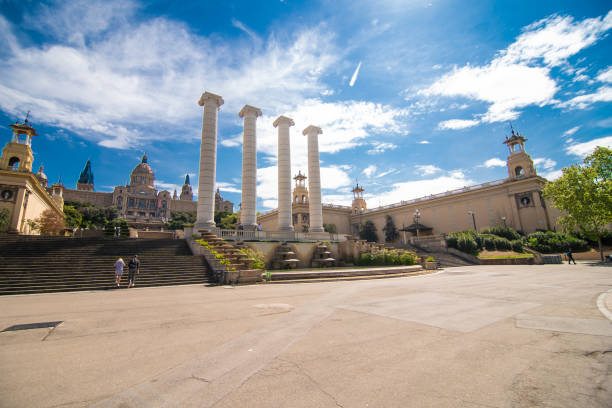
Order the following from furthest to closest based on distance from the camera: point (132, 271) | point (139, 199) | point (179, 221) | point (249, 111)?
point (139, 199) < point (179, 221) < point (249, 111) < point (132, 271)

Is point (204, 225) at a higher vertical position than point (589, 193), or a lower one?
lower

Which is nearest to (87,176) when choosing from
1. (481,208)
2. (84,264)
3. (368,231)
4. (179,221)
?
(179,221)

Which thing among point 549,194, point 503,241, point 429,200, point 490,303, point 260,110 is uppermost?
point 260,110

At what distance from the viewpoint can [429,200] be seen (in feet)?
183

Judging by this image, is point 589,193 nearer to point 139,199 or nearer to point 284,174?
point 284,174

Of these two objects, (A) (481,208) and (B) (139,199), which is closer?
(A) (481,208)

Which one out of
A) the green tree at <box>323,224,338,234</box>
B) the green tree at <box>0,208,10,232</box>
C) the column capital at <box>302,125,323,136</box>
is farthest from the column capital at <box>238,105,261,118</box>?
the green tree at <box>323,224,338,234</box>

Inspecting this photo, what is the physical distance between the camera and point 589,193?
101ft

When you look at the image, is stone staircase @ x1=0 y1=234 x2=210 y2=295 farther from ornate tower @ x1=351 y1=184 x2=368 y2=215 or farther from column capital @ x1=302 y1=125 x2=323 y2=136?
ornate tower @ x1=351 y1=184 x2=368 y2=215

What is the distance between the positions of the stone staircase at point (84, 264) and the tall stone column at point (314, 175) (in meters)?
16.8

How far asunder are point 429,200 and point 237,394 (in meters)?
58.9

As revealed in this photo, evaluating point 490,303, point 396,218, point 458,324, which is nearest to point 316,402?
point 458,324

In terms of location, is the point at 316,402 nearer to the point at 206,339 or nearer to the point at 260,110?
the point at 206,339

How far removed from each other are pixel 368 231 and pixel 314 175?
33851mm
